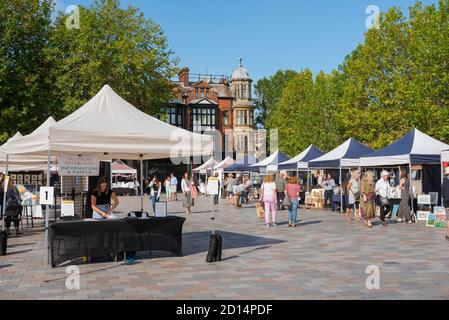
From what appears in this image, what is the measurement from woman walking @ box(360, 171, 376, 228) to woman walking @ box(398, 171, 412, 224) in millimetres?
2082

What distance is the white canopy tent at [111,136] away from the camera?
972 cm

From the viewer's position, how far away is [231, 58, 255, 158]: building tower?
76438 millimetres

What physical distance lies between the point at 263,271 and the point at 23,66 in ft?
107

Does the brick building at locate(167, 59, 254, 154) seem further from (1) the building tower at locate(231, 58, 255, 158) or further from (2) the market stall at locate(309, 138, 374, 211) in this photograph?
(2) the market stall at locate(309, 138, 374, 211)

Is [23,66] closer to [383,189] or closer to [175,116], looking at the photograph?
[383,189]

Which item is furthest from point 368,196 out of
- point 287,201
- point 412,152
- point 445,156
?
point 287,201

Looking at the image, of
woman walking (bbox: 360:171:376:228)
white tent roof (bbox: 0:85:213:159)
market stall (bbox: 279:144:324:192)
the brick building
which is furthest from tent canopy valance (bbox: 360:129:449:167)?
the brick building

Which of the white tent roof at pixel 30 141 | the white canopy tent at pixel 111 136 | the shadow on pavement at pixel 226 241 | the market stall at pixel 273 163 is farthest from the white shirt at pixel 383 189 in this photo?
the market stall at pixel 273 163

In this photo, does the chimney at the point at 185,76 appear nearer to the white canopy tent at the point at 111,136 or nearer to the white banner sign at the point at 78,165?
the white canopy tent at the point at 111,136

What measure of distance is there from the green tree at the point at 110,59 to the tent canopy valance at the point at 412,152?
25.0m

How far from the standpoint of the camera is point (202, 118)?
74062 millimetres

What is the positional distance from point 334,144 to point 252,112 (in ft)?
91.1

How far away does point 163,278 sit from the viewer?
877 cm
